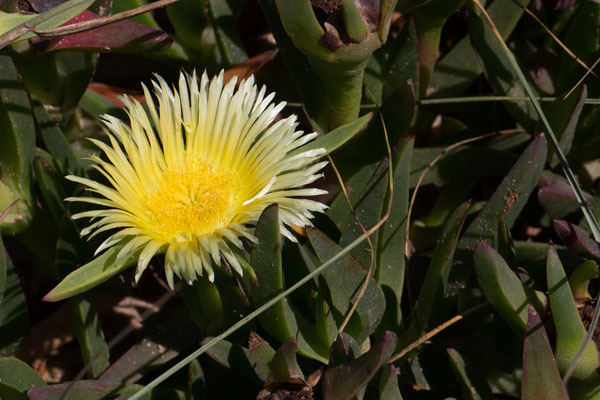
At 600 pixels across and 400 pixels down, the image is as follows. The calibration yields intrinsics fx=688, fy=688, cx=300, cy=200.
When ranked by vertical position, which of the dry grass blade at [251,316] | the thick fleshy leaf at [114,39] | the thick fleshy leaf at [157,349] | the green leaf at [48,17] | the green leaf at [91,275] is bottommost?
the thick fleshy leaf at [157,349]

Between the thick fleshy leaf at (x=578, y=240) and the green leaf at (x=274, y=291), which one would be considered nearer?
the green leaf at (x=274, y=291)

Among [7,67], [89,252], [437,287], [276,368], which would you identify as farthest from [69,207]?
[437,287]

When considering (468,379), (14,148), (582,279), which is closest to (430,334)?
(468,379)

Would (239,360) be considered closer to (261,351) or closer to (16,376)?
(261,351)

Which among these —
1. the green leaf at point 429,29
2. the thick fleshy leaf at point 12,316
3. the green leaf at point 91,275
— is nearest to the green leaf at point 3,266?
the thick fleshy leaf at point 12,316

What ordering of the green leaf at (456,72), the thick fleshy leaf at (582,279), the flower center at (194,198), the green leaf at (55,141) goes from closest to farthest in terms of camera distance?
the thick fleshy leaf at (582,279), the flower center at (194,198), the green leaf at (55,141), the green leaf at (456,72)

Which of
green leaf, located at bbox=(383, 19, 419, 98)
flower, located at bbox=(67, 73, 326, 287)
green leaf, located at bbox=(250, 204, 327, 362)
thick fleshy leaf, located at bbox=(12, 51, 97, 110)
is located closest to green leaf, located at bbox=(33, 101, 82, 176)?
thick fleshy leaf, located at bbox=(12, 51, 97, 110)

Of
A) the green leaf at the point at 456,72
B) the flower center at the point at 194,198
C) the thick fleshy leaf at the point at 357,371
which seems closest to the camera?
the thick fleshy leaf at the point at 357,371

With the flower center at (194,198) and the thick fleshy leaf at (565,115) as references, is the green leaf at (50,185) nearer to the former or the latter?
the flower center at (194,198)
